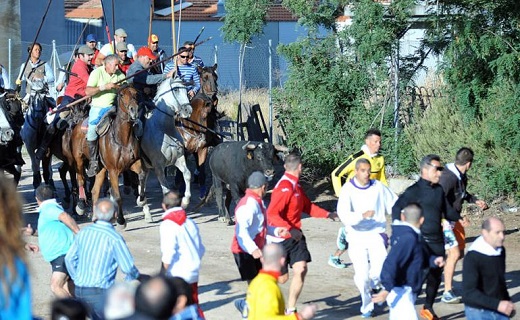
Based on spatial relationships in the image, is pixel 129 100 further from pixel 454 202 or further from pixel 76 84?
pixel 454 202

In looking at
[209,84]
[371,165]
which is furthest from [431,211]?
[209,84]

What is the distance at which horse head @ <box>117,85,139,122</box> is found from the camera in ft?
53.0

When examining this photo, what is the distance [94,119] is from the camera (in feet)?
55.3

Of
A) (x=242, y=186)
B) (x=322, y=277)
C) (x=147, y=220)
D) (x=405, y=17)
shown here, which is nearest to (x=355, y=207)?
(x=322, y=277)

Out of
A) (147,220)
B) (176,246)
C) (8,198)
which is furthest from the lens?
(147,220)

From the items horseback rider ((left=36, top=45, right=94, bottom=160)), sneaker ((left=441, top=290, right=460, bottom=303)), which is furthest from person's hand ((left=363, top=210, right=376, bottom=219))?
horseback rider ((left=36, top=45, right=94, bottom=160))

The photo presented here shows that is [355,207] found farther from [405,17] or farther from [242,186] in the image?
[405,17]

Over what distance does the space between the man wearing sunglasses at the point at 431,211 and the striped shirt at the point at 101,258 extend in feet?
10.8

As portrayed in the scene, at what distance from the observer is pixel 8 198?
17.4 ft

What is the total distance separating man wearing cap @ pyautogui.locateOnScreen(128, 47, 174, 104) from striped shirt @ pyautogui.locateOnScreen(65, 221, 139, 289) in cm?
909

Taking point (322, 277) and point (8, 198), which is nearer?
point (8, 198)

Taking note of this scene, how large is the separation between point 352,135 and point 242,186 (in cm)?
422

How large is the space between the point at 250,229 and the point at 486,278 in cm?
293

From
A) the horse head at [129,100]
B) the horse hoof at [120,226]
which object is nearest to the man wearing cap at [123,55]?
the horse head at [129,100]
